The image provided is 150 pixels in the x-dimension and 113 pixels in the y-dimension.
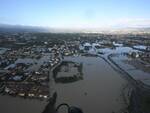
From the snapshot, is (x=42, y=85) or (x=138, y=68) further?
(x=138, y=68)

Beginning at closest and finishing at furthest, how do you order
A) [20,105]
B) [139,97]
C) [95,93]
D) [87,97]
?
[20,105], [139,97], [87,97], [95,93]

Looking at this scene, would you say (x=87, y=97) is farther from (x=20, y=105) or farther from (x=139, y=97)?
(x=20, y=105)

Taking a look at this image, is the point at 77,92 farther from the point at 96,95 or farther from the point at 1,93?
the point at 1,93

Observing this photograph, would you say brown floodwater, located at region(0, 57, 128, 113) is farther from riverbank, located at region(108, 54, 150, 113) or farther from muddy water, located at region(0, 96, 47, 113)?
riverbank, located at region(108, 54, 150, 113)

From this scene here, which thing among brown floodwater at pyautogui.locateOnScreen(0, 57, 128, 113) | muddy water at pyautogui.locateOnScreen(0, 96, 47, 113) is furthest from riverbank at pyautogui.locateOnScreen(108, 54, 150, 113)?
muddy water at pyautogui.locateOnScreen(0, 96, 47, 113)

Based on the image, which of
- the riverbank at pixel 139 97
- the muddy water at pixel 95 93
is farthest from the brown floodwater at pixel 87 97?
the riverbank at pixel 139 97

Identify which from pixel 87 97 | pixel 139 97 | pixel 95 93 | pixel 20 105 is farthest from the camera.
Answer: pixel 95 93

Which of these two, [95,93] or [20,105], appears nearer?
[20,105]

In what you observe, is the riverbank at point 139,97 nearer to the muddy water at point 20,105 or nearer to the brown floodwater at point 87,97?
the brown floodwater at point 87,97

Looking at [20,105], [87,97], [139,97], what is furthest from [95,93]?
[20,105]

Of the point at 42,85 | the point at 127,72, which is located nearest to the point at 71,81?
the point at 42,85
